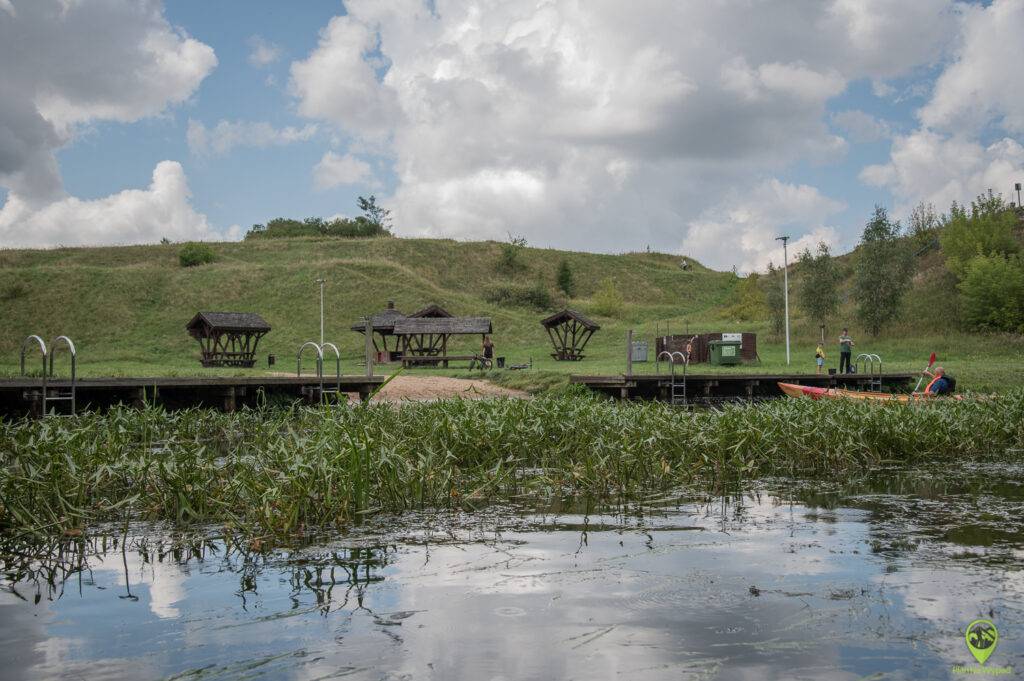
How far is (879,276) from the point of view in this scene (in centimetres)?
4531

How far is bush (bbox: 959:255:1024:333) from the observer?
43.2 m

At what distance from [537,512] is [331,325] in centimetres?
4960

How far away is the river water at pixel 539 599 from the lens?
4.39 meters

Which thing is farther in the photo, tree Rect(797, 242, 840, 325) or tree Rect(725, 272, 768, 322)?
tree Rect(725, 272, 768, 322)

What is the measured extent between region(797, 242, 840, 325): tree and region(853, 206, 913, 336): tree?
6.40 ft

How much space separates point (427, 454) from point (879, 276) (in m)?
40.8

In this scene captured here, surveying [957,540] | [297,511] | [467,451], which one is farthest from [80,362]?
[957,540]

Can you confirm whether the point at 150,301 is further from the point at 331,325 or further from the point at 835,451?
the point at 835,451

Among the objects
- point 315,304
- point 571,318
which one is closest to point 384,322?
point 571,318

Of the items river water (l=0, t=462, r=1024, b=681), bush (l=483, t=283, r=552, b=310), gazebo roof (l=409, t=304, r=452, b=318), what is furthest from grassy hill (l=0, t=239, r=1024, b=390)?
river water (l=0, t=462, r=1024, b=681)

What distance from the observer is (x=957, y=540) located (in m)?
7.18

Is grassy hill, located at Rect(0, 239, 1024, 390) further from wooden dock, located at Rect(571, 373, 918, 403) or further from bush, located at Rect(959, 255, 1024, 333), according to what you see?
wooden dock, located at Rect(571, 373, 918, 403)

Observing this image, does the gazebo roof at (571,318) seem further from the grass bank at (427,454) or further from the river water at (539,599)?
the river water at (539,599)

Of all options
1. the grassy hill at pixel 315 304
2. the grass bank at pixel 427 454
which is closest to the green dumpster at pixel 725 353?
the grassy hill at pixel 315 304
